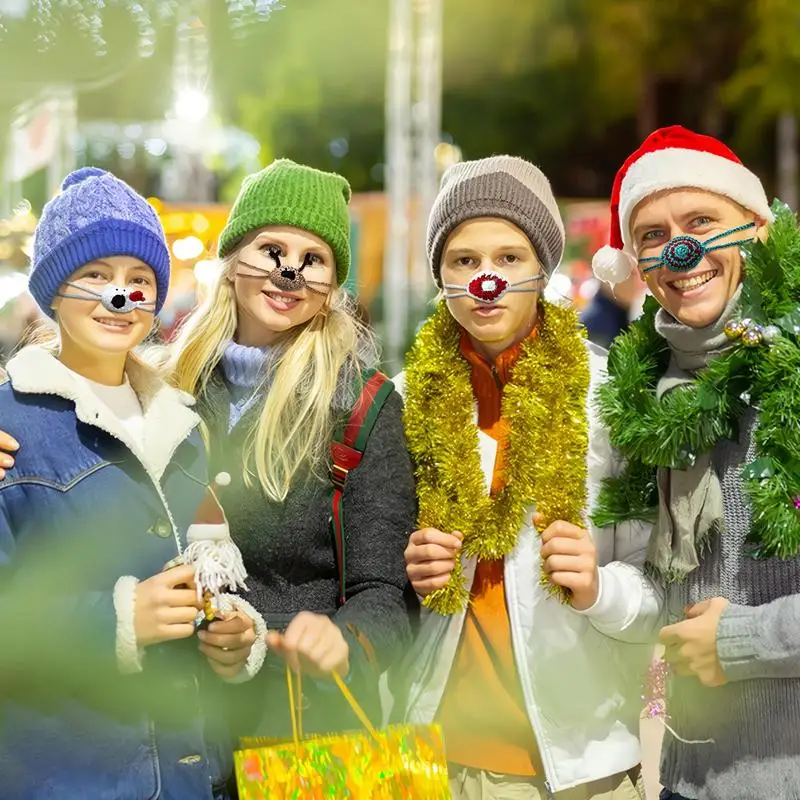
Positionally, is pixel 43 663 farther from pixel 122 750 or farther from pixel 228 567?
pixel 228 567

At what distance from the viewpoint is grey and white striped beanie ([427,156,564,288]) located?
2.35 metres

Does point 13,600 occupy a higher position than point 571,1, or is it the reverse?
point 571,1

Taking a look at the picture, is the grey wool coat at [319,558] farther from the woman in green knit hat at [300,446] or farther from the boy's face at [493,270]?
the boy's face at [493,270]

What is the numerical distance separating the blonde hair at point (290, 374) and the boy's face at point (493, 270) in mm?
263

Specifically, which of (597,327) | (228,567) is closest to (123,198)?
(228,567)

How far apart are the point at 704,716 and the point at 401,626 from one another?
0.57m

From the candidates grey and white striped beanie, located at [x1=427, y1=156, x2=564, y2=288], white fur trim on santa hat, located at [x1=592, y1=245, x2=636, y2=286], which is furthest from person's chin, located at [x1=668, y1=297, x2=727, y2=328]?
grey and white striped beanie, located at [x1=427, y1=156, x2=564, y2=288]

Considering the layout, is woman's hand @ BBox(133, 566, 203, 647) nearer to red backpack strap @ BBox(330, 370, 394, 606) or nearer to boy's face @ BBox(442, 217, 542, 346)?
red backpack strap @ BBox(330, 370, 394, 606)

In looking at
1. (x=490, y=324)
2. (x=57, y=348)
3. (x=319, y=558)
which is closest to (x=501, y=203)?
(x=490, y=324)

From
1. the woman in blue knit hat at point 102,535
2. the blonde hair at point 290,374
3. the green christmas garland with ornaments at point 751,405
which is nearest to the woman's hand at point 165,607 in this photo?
the woman in blue knit hat at point 102,535

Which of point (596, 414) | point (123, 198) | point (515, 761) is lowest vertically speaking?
point (515, 761)

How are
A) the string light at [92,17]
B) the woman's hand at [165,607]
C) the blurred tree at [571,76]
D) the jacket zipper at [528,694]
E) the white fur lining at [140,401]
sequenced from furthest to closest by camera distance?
1. the blurred tree at [571,76]
2. the jacket zipper at [528,694]
3. the white fur lining at [140,401]
4. the woman's hand at [165,607]
5. the string light at [92,17]

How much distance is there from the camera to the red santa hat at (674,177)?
85.7 inches

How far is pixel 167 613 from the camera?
6.08 ft
